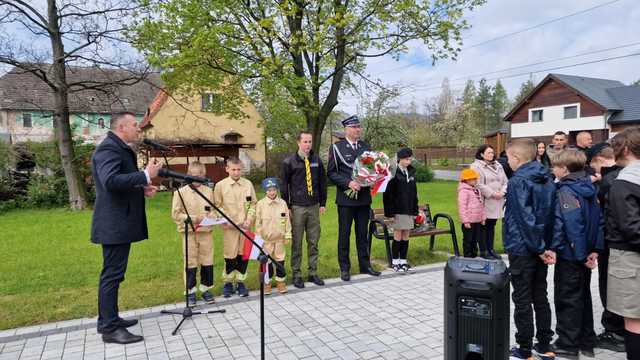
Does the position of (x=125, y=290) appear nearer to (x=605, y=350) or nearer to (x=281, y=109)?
(x=605, y=350)

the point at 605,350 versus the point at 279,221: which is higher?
the point at 279,221

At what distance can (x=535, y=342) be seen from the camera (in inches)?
156

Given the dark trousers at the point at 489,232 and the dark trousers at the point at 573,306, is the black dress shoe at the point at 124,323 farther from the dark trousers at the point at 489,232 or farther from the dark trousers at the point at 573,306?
the dark trousers at the point at 489,232

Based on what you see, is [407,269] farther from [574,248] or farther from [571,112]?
[571,112]

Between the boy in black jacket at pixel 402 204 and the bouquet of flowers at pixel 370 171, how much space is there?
521mm

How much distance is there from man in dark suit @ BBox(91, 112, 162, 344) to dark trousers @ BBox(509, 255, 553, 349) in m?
3.46

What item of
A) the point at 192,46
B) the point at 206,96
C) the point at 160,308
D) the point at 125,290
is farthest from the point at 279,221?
the point at 206,96

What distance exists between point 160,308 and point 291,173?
237 centimetres

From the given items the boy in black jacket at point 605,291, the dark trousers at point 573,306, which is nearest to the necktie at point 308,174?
the dark trousers at point 573,306

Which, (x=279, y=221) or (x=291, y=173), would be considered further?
(x=291, y=173)

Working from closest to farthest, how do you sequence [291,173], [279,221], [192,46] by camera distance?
[279,221] → [291,173] → [192,46]

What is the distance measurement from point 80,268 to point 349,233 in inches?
179

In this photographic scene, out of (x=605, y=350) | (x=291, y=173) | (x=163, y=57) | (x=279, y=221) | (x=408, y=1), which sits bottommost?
(x=605, y=350)

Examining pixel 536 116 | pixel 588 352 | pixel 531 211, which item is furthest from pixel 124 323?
pixel 536 116
